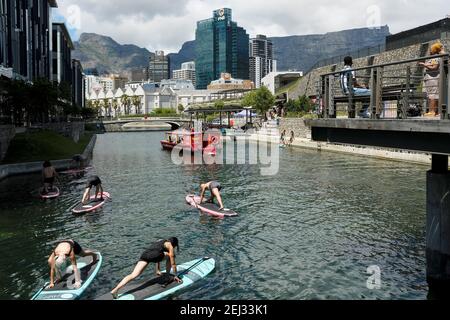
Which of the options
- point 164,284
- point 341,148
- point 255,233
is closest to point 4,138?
point 255,233

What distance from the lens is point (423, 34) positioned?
238 ft

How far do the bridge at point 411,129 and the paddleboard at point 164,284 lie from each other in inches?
255

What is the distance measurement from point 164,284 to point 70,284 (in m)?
3.04

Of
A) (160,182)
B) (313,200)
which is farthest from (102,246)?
(160,182)

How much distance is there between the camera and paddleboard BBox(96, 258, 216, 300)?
1355 cm

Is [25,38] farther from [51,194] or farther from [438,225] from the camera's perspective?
[438,225]

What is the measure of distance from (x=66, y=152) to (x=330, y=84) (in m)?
42.8

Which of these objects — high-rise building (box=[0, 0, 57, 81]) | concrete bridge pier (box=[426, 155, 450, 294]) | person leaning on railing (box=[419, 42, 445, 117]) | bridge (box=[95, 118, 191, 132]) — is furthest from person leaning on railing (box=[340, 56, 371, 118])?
bridge (box=[95, 118, 191, 132])

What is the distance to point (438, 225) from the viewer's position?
13.7 metres

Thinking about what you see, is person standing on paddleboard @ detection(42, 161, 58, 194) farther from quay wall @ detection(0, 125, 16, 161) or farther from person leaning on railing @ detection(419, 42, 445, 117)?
person leaning on railing @ detection(419, 42, 445, 117)

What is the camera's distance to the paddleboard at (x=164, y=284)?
1355 centimetres

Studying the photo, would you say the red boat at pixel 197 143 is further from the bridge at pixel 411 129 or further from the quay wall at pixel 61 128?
the bridge at pixel 411 129
